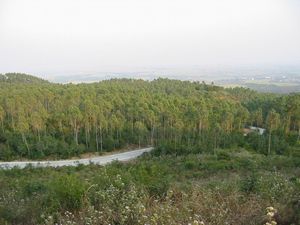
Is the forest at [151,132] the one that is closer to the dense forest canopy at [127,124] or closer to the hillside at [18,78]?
the dense forest canopy at [127,124]

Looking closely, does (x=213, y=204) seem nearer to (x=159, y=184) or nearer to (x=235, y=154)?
(x=159, y=184)

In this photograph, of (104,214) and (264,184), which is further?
(264,184)

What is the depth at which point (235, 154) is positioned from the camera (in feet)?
97.4

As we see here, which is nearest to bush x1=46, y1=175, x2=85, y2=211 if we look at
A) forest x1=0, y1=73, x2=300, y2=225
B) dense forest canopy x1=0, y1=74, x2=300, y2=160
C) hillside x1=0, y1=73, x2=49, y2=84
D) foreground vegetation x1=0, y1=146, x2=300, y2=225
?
foreground vegetation x1=0, y1=146, x2=300, y2=225

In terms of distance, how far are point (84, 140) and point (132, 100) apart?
8151 millimetres

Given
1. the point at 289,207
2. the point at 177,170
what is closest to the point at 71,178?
the point at 289,207

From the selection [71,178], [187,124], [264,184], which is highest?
[71,178]

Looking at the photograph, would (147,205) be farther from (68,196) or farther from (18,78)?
(18,78)

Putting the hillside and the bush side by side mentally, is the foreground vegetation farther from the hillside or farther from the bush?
the hillside

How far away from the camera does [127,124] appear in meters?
40.6

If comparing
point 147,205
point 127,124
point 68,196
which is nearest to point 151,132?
point 127,124

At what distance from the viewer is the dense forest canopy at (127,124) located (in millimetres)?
35562

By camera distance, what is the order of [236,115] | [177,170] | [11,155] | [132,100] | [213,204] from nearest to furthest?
[213,204], [177,170], [11,155], [236,115], [132,100]

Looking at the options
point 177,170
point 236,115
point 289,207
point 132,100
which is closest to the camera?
point 289,207
